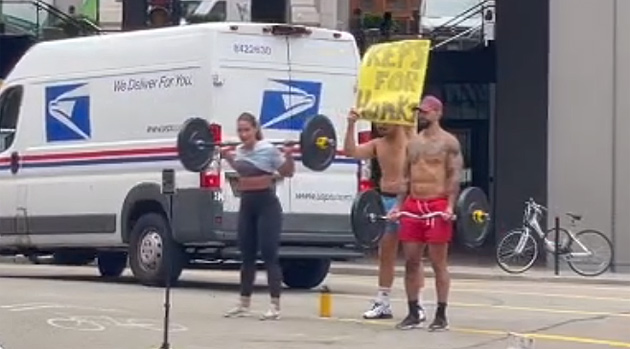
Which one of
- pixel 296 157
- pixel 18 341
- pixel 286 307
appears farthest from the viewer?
pixel 296 157

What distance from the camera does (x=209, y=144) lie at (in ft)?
46.1

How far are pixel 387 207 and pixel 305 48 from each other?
4.45 meters

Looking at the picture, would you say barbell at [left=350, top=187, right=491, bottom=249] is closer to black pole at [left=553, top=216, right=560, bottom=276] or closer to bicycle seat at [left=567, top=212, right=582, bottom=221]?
black pole at [left=553, top=216, right=560, bottom=276]

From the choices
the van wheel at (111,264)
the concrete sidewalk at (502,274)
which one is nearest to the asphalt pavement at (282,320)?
the van wheel at (111,264)

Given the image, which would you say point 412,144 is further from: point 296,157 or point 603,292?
point 603,292

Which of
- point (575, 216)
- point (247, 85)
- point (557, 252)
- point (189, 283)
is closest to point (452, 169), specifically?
point (247, 85)

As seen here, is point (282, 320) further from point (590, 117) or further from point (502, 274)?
point (590, 117)

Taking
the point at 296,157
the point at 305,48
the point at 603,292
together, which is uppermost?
the point at 305,48

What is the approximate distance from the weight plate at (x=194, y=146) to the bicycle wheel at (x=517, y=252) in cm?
1347

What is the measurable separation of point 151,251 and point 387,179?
15.7 ft

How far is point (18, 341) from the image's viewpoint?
41.4ft

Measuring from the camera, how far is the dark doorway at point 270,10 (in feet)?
108

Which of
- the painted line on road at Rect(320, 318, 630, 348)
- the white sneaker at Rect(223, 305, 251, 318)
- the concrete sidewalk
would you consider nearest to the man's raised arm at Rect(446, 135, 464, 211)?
the painted line on road at Rect(320, 318, 630, 348)

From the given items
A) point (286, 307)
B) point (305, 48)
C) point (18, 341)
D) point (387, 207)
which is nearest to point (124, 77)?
point (305, 48)
